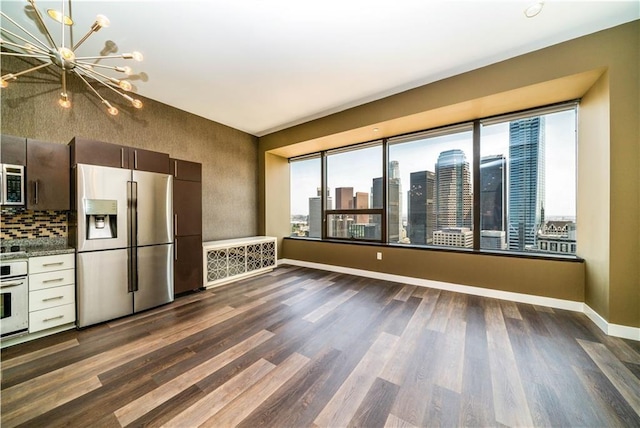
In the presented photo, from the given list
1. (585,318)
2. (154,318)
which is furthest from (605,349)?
(154,318)

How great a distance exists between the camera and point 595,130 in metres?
2.45

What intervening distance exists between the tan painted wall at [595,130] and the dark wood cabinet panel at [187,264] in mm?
3516

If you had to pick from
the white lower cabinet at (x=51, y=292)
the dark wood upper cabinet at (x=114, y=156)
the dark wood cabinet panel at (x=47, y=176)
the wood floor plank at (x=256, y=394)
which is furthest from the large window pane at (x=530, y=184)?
the dark wood cabinet panel at (x=47, y=176)

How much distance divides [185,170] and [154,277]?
5.17 ft

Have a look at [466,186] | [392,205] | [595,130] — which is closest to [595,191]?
[595,130]

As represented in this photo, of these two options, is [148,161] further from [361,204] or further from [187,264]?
[361,204]

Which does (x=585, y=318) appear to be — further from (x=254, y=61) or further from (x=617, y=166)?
(x=254, y=61)

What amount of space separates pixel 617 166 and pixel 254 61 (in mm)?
3971

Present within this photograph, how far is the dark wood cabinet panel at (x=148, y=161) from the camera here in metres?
2.77

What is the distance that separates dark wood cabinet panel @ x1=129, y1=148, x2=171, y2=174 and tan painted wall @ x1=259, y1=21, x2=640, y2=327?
10.6ft

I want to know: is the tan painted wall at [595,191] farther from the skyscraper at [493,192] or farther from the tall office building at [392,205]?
the tall office building at [392,205]

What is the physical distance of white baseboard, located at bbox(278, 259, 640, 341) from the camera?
217 centimetres

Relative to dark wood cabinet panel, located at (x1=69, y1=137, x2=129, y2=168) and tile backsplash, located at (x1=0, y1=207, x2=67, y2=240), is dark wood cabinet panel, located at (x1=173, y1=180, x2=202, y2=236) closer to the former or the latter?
dark wood cabinet panel, located at (x1=69, y1=137, x2=129, y2=168)

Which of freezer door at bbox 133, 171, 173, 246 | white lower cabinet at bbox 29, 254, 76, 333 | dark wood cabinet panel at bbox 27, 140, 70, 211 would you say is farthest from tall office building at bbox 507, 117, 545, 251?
dark wood cabinet panel at bbox 27, 140, 70, 211
